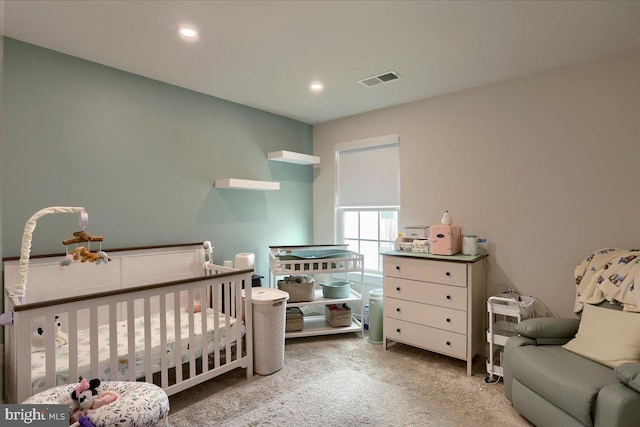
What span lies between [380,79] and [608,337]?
242cm

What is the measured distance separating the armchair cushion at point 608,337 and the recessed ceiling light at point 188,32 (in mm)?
3109

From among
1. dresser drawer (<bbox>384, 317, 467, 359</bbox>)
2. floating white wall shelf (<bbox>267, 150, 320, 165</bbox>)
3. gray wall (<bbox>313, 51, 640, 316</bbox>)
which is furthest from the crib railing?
gray wall (<bbox>313, 51, 640, 316</bbox>)

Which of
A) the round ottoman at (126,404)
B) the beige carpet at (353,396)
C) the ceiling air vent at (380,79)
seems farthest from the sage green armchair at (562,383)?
the ceiling air vent at (380,79)

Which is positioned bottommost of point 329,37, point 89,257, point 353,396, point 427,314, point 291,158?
point 353,396

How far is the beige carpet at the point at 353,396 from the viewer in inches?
81.4

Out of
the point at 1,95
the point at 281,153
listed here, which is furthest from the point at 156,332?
the point at 281,153

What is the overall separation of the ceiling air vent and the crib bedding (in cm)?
231

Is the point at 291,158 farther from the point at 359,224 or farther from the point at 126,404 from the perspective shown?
the point at 126,404

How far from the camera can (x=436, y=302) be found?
110 inches

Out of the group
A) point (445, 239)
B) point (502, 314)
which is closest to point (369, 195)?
point (445, 239)

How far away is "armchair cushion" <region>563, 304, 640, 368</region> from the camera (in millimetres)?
1833

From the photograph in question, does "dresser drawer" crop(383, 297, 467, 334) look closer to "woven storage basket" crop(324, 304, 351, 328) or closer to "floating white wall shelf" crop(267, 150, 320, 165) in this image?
"woven storage basket" crop(324, 304, 351, 328)

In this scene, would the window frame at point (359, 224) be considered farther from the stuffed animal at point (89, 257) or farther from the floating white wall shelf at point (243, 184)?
the stuffed animal at point (89, 257)

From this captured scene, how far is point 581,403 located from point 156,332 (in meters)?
2.58
